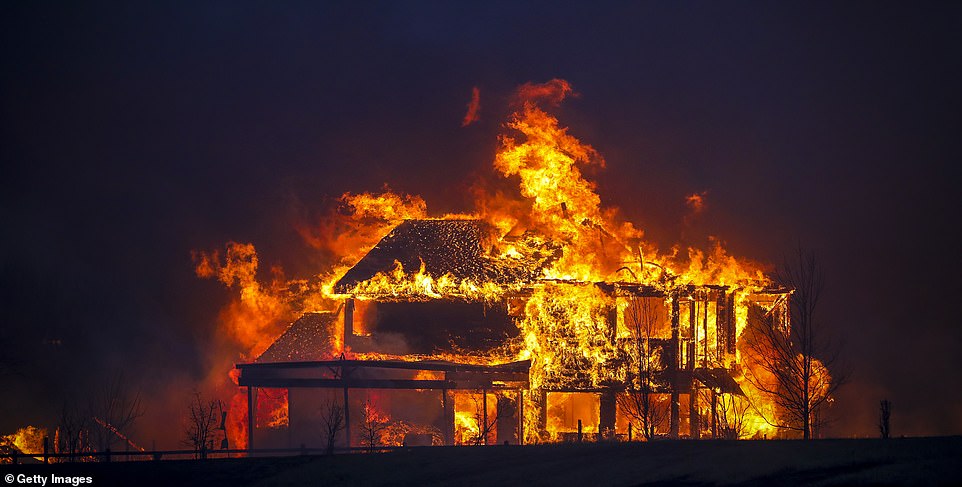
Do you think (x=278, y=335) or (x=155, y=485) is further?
(x=278, y=335)

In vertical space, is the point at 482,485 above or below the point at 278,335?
below

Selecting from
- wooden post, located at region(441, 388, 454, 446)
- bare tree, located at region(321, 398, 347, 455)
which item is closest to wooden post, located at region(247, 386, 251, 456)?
bare tree, located at region(321, 398, 347, 455)

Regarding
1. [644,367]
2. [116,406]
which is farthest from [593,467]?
[116,406]

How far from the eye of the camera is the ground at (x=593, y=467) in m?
29.1

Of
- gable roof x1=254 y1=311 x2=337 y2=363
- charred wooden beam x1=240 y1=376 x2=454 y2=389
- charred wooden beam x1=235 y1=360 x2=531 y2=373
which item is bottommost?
charred wooden beam x1=240 y1=376 x2=454 y2=389

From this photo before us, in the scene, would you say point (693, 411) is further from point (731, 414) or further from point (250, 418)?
point (250, 418)

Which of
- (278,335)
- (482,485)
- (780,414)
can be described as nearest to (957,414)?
(780,414)

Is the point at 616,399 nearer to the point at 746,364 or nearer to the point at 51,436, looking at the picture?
the point at 746,364

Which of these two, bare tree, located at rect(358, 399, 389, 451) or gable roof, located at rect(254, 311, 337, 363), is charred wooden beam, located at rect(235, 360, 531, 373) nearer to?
bare tree, located at rect(358, 399, 389, 451)

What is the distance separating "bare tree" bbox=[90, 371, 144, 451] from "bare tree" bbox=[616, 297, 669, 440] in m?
24.4

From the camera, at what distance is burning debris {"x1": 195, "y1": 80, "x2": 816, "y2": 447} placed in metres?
52.8

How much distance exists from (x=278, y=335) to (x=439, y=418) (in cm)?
1430

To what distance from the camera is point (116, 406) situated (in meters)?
63.7

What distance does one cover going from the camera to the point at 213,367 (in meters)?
67.7
